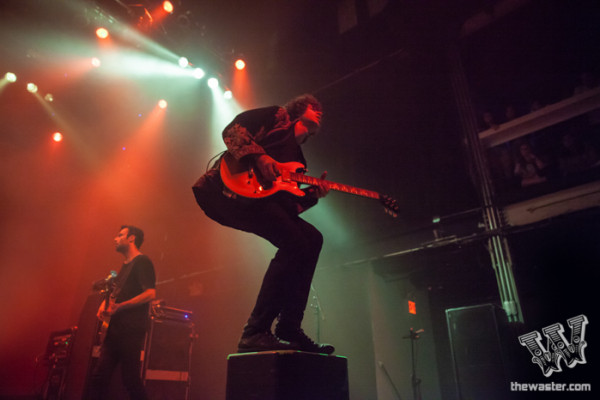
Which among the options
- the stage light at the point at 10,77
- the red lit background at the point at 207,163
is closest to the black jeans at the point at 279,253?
the red lit background at the point at 207,163

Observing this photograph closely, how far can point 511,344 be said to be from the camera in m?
3.62

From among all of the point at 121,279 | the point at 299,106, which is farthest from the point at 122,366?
the point at 299,106

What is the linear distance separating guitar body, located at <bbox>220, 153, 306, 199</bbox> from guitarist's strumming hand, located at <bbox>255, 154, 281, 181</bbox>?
0.22 ft

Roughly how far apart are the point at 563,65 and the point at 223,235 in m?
7.14

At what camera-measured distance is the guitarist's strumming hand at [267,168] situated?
2268 millimetres

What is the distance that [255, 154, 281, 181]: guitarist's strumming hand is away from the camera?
227 cm

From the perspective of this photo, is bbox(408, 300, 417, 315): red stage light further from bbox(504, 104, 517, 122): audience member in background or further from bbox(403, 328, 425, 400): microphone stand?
bbox(504, 104, 517, 122): audience member in background

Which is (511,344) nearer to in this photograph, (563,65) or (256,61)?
(563,65)

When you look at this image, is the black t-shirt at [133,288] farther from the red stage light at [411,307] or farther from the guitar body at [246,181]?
the red stage light at [411,307]

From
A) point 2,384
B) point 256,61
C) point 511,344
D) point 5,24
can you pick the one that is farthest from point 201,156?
point 511,344

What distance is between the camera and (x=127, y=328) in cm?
402

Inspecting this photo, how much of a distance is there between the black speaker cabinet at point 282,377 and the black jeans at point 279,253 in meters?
0.24

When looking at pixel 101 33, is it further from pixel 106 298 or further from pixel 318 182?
pixel 318 182

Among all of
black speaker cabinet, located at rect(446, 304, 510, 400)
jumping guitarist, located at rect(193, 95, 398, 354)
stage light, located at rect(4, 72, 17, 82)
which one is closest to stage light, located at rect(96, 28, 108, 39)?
stage light, located at rect(4, 72, 17, 82)
